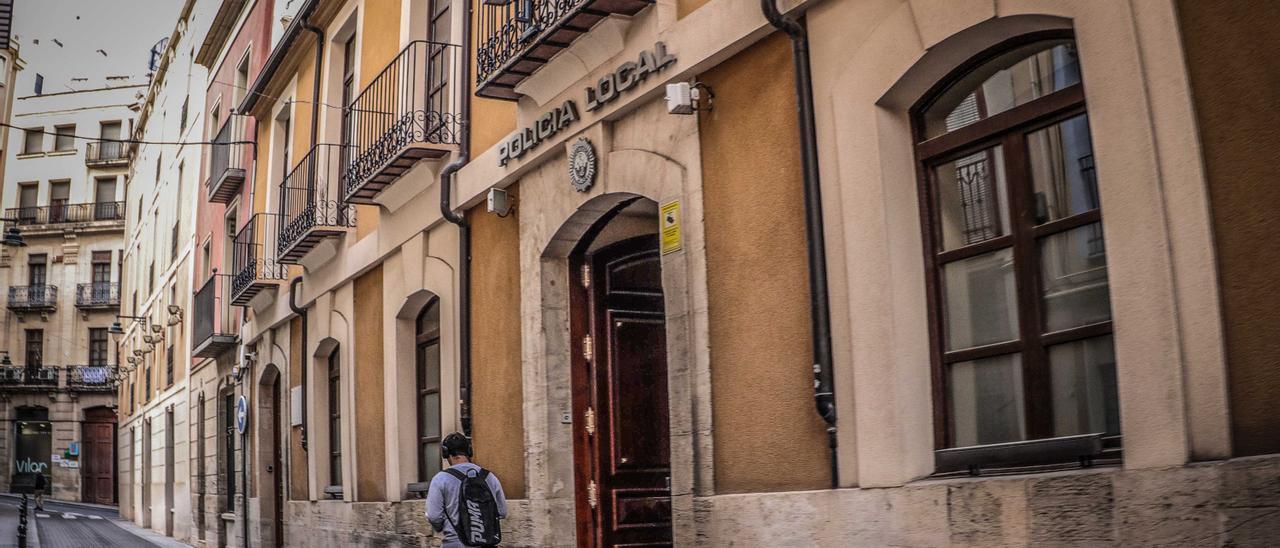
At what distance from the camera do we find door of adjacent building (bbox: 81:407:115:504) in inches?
2032

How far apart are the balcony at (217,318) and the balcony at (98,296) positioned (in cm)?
3396

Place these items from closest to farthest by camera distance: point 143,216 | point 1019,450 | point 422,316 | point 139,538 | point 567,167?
point 1019,450
point 567,167
point 422,316
point 139,538
point 143,216

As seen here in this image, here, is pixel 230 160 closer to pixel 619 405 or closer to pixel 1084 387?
pixel 619 405

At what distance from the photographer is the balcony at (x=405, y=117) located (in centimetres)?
1156

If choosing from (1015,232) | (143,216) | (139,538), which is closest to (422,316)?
(1015,232)

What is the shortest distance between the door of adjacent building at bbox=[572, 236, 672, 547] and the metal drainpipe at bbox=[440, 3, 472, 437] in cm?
158

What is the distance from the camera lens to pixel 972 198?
588cm

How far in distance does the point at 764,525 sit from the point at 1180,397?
8.53 feet

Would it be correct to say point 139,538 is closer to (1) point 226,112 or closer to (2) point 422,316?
(1) point 226,112

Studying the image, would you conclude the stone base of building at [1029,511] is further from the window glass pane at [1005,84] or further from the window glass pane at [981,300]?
the window glass pane at [1005,84]

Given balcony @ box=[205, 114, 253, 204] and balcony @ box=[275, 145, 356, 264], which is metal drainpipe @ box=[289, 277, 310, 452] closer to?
balcony @ box=[275, 145, 356, 264]

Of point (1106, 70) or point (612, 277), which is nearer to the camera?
point (1106, 70)

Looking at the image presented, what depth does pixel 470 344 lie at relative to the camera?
36.1ft

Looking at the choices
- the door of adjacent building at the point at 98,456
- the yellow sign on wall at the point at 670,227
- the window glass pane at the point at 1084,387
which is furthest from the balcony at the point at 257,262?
the door of adjacent building at the point at 98,456
